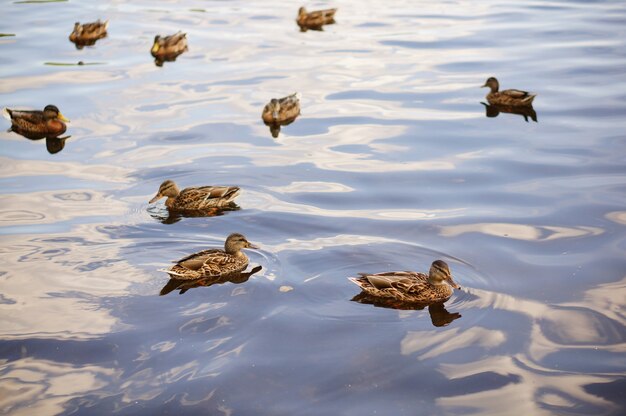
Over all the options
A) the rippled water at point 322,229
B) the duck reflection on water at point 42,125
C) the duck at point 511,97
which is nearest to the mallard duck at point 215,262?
the rippled water at point 322,229

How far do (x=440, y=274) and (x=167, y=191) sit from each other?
4.92 m

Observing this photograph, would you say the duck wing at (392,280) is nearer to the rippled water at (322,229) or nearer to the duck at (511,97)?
the rippled water at (322,229)

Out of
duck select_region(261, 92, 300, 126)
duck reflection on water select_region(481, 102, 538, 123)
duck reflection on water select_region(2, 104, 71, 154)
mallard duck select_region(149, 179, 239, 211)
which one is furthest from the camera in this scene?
duck reflection on water select_region(481, 102, 538, 123)

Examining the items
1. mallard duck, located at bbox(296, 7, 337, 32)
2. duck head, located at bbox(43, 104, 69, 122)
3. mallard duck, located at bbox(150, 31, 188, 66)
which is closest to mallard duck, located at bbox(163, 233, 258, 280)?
duck head, located at bbox(43, 104, 69, 122)

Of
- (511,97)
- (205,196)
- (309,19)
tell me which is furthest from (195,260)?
(309,19)

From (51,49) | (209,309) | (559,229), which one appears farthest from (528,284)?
(51,49)

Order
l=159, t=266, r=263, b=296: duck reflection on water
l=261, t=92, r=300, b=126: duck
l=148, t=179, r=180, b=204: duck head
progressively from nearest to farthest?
1. l=159, t=266, r=263, b=296: duck reflection on water
2. l=148, t=179, r=180, b=204: duck head
3. l=261, t=92, r=300, b=126: duck

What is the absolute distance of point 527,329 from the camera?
32.7 ft

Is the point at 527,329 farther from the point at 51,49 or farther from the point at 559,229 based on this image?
the point at 51,49

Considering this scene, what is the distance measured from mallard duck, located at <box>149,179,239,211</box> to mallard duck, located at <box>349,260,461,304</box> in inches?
136

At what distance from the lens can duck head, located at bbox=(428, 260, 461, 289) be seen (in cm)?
1033

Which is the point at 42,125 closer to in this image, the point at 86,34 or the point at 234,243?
the point at 234,243

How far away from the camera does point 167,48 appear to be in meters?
22.9

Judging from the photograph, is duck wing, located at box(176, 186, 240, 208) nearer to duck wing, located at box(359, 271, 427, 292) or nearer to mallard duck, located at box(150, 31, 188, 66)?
duck wing, located at box(359, 271, 427, 292)
